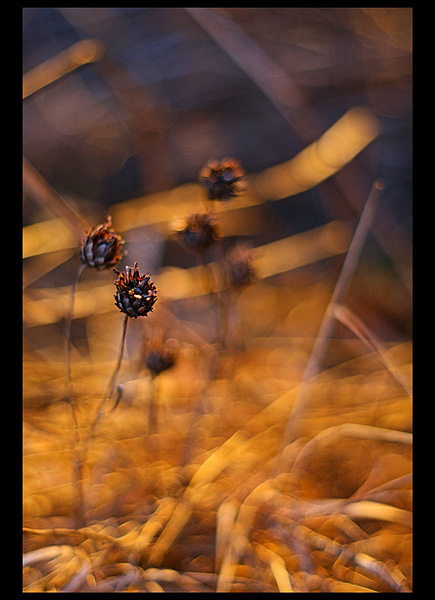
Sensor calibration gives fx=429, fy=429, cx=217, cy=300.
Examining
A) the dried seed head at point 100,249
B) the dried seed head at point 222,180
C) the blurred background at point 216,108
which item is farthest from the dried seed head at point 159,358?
the blurred background at point 216,108

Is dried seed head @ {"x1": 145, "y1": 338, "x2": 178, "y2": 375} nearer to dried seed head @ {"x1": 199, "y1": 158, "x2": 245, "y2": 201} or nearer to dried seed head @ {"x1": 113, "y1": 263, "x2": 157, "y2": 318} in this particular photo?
dried seed head @ {"x1": 113, "y1": 263, "x2": 157, "y2": 318}

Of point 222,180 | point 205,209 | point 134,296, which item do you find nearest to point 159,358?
point 134,296

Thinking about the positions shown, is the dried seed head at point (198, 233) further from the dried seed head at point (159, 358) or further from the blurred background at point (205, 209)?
the dried seed head at point (159, 358)

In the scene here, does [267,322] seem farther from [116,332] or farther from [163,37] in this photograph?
[163,37]

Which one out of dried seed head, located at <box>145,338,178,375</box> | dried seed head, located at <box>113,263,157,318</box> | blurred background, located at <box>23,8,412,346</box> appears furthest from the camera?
blurred background, located at <box>23,8,412,346</box>

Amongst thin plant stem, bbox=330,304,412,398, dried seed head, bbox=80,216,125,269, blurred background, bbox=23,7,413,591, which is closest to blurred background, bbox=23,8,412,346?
blurred background, bbox=23,7,413,591
